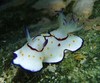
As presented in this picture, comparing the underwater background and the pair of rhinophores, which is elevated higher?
the pair of rhinophores

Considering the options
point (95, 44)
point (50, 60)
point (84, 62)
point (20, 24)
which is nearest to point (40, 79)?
point (50, 60)

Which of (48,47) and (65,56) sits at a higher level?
(48,47)

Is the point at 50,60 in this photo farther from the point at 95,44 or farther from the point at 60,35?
the point at 95,44

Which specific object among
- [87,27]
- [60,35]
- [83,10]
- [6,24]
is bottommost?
[6,24]
